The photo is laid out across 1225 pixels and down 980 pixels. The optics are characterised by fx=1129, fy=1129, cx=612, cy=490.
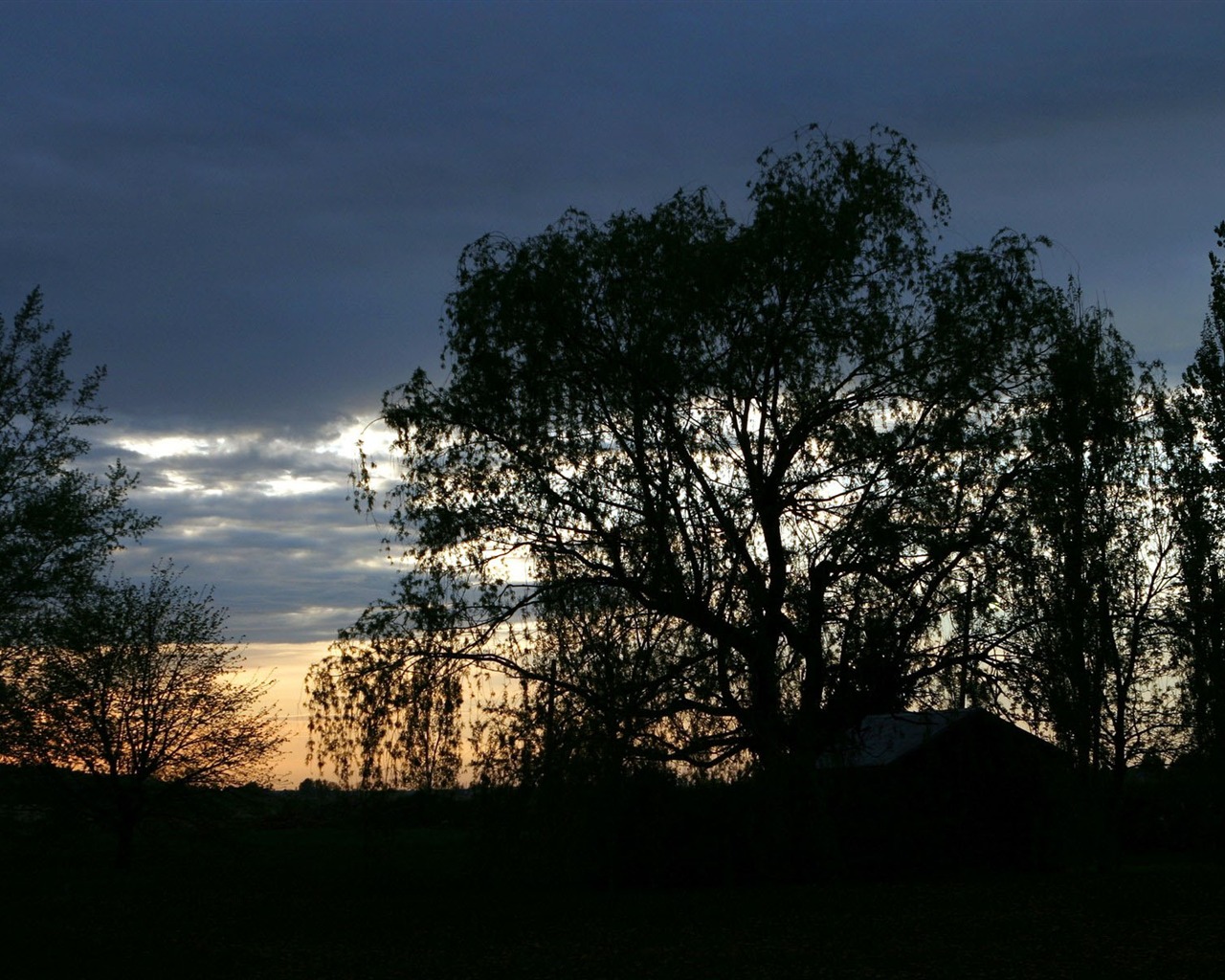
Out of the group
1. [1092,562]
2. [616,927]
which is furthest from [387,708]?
[1092,562]

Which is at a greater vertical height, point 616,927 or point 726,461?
point 726,461

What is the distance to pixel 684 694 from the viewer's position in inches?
762

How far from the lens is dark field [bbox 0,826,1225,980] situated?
16.7 meters

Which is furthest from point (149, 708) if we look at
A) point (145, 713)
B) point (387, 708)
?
point (387, 708)

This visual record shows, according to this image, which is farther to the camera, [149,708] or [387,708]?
[149,708]

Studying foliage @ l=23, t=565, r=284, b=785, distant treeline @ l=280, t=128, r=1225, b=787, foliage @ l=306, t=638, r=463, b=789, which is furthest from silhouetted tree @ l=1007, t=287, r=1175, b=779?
foliage @ l=23, t=565, r=284, b=785

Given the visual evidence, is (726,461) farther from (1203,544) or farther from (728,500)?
(1203,544)

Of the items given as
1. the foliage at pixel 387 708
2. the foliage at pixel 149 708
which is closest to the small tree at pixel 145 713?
Answer: the foliage at pixel 149 708

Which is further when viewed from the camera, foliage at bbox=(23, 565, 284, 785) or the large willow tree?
foliage at bbox=(23, 565, 284, 785)

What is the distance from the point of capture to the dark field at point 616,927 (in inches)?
656

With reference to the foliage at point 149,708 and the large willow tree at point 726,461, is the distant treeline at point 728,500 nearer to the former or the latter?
the large willow tree at point 726,461

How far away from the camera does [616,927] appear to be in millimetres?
20609

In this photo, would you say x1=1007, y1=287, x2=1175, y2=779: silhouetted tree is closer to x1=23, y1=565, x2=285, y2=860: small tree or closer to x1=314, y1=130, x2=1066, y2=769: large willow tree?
x1=314, y1=130, x2=1066, y2=769: large willow tree

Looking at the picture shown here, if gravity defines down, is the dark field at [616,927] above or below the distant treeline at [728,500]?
below
